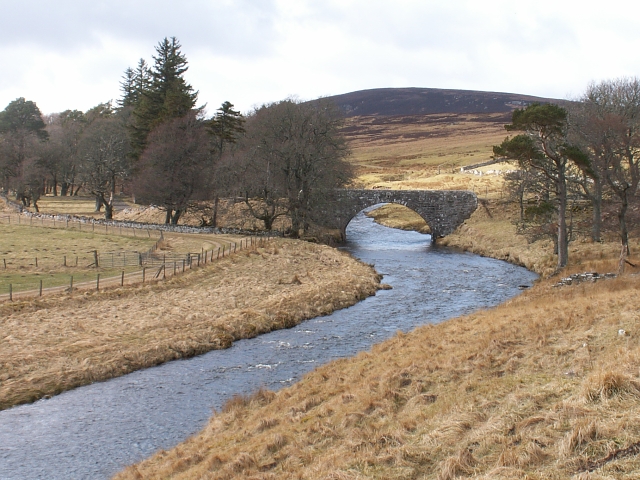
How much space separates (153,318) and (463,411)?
20.4m

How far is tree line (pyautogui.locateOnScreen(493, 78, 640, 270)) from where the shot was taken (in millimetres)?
37344

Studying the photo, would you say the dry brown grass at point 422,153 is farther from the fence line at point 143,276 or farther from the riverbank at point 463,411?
the riverbank at point 463,411

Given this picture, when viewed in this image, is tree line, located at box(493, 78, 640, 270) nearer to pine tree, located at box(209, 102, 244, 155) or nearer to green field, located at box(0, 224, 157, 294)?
green field, located at box(0, 224, 157, 294)

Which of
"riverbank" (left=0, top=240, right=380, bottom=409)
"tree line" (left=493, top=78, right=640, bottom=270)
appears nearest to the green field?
"riverbank" (left=0, top=240, right=380, bottom=409)

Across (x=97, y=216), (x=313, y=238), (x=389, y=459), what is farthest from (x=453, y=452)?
(x=97, y=216)

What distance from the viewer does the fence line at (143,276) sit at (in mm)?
33375

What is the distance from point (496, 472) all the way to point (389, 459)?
8.11 feet

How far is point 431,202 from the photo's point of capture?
6894cm

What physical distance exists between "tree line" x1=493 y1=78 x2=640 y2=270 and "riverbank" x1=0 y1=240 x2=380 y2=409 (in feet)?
42.3

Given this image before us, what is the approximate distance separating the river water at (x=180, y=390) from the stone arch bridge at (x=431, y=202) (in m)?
26.9

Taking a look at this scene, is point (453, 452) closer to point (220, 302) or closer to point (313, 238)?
point (220, 302)

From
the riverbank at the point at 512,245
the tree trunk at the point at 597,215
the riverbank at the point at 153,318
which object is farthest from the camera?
the tree trunk at the point at 597,215

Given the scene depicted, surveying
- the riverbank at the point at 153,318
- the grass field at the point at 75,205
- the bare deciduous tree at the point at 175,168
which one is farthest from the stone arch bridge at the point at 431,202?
the grass field at the point at 75,205

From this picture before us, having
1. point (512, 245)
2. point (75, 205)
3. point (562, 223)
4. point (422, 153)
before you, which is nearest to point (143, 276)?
point (562, 223)
